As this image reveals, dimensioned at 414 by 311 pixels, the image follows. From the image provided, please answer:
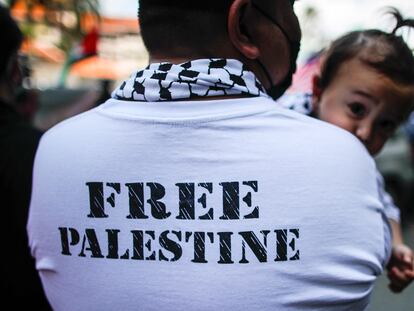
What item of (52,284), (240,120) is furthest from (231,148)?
(52,284)

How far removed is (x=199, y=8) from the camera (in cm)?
119

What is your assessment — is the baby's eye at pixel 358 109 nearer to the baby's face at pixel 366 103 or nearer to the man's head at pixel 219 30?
the baby's face at pixel 366 103

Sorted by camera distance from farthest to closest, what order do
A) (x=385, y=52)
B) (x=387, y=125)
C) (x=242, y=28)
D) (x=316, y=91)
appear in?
(x=316, y=91)
(x=387, y=125)
(x=385, y=52)
(x=242, y=28)

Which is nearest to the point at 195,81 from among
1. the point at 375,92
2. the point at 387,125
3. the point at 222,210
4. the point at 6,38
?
the point at 222,210

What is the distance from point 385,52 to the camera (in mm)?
1898

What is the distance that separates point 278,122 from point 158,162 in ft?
0.84

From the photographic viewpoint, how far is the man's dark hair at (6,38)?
2.31m

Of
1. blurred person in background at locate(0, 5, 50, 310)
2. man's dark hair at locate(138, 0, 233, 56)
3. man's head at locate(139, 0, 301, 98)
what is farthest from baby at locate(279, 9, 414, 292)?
blurred person in background at locate(0, 5, 50, 310)

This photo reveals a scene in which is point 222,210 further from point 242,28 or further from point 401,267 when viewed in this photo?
point 401,267

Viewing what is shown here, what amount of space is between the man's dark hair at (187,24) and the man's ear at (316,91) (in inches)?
39.2

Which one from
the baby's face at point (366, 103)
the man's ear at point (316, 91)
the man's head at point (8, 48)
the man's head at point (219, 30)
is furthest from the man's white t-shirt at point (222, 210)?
the man's head at point (8, 48)

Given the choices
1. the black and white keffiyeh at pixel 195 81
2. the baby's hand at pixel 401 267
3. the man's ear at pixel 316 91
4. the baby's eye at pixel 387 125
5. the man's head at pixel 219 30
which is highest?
the man's head at pixel 219 30

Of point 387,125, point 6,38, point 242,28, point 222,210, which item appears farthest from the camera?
point 6,38

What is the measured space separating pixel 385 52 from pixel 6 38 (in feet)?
4.92
